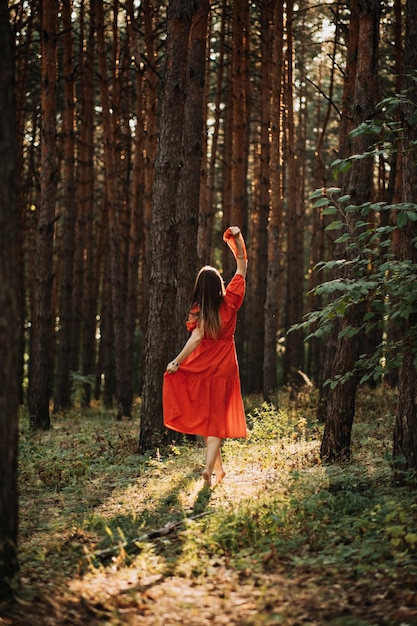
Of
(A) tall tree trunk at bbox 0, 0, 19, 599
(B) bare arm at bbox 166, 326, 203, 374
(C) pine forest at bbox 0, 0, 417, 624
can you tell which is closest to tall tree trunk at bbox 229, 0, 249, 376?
(C) pine forest at bbox 0, 0, 417, 624

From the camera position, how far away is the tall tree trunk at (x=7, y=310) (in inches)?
182

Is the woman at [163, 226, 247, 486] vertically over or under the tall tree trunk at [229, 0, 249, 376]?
under

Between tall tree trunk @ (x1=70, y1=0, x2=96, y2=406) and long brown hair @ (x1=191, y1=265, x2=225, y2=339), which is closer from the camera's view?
long brown hair @ (x1=191, y1=265, x2=225, y2=339)

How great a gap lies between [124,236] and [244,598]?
1948 cm

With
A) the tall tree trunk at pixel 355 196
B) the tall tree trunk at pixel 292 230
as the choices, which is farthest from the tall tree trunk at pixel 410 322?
the tall tree trunk at pixel 292 230

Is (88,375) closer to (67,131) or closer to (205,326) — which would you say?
(67,131)

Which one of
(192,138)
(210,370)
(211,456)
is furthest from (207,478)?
(192,138)

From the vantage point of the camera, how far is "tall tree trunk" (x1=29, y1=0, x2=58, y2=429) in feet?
45.4

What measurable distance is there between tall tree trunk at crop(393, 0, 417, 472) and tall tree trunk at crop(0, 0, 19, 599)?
12.5 feet

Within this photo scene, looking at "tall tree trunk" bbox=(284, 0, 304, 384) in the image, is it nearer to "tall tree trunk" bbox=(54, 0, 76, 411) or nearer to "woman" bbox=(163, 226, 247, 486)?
"tall tree trunk" bbox=(54, 0, 76, 411)

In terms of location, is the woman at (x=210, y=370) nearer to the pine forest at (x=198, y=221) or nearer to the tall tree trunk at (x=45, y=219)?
the pine forest at (x=198, y=221)

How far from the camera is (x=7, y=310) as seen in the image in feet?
15.2

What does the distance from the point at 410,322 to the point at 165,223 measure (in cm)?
445

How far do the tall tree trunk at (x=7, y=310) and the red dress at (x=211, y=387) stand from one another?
3586mm
